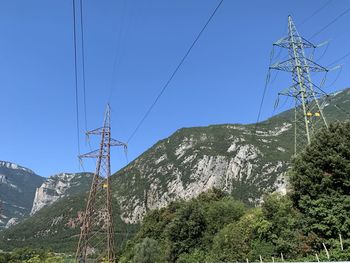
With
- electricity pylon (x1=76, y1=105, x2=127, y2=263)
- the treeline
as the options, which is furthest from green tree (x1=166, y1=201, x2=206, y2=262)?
electricity pylon (x1=76, y1=105, x2=127, y2=263)

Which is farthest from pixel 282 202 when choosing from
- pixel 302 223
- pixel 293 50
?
pixel 293 50

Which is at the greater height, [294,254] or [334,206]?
[334,206]

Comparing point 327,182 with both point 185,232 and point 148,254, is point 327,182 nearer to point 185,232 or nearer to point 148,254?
point 185,232

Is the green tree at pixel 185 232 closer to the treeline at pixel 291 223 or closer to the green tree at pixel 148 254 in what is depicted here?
the treeline at pixel 291 223

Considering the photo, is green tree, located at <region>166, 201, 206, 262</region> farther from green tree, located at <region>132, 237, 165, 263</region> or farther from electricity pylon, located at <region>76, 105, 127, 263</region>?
electricity pylon, located at <region>76, 105, 127, 263</region>

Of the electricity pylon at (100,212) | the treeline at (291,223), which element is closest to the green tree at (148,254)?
the treeline at (291,223)

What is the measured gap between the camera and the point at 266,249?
43.6 m

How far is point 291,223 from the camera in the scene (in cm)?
3888

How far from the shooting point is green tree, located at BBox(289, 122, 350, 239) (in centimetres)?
3053

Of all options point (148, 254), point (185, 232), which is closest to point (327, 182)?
point (185, 232)

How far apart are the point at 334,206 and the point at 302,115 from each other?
7.77 metres

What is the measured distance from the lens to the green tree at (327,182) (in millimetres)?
30531

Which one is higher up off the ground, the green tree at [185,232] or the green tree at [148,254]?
the green tree at [185,232]

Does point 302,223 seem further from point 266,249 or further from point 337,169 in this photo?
point 266,249
